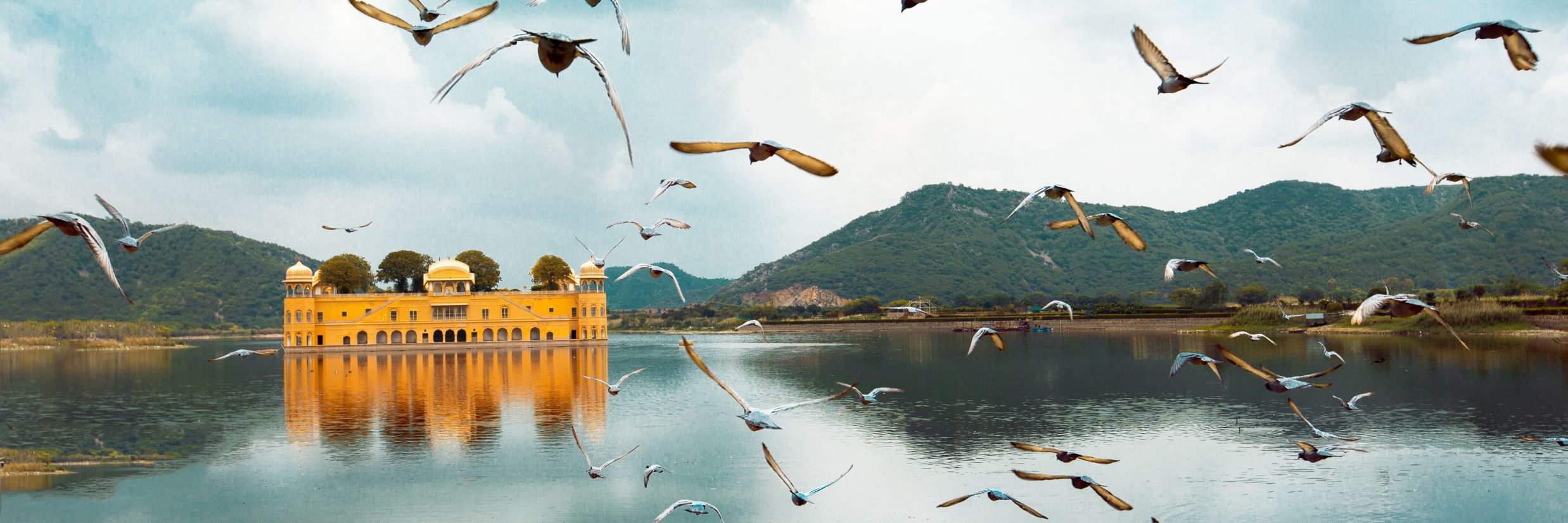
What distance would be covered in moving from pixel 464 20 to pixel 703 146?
48.4 inches

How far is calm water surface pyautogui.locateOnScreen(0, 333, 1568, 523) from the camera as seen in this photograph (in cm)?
1405

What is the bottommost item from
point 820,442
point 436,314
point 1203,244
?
point 820,442

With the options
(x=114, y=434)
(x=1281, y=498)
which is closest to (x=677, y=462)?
(x=1281, y=498)

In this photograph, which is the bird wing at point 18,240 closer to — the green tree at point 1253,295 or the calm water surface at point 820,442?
the calm water surface at point 820,442

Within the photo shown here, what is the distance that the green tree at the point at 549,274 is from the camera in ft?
227

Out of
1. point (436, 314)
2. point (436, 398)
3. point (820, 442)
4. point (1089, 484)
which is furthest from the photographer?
point (436, 314)

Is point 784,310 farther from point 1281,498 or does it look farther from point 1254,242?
point 1281,498

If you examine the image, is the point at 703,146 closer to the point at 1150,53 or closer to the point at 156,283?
the point at 1150,53

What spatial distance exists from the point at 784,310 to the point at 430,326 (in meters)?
55.8

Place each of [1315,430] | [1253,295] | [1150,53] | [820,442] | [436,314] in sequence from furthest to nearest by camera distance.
Answer: [1253,295]
[436,314]
[820,442]
[1315,430]
[1150,53]

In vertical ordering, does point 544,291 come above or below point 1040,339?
above

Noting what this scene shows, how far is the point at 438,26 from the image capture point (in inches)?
162

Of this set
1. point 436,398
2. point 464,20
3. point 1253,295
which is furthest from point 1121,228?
point 1253,295

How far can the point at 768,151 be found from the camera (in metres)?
3.85
